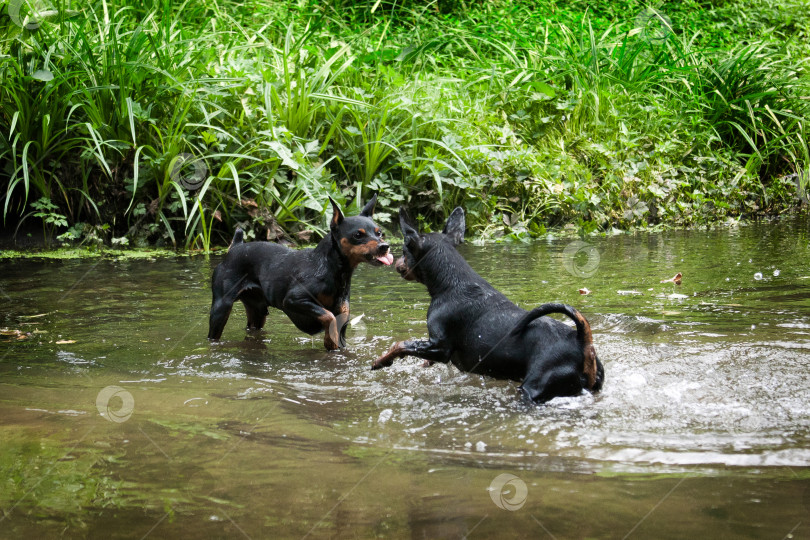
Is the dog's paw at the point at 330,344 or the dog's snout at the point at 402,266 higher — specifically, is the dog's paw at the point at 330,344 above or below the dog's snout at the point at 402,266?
below

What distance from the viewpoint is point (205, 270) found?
291 inches

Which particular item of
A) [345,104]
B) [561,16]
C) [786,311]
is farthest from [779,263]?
[561,16]

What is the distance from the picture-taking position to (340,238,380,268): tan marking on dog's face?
16.3ft

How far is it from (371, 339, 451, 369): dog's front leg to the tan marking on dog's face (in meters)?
0.93

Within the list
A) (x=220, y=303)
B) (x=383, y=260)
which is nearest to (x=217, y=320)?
(x=220, y=303)

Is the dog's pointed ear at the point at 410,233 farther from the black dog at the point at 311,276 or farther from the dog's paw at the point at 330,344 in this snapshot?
the dog's paw at the point at 330,344

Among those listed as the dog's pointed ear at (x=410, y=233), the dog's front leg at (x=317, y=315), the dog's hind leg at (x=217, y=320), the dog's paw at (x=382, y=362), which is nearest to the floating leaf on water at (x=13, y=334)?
the dog's hind leg at (x=217, y=320)

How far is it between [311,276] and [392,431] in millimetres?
2021

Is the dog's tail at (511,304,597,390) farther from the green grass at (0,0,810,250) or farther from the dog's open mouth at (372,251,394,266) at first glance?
the green grass at (0,0,810,250)

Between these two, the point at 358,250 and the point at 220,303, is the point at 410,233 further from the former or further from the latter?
the point at 220,303

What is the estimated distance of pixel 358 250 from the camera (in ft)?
16.4

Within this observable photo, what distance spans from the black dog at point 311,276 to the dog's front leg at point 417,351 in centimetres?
76

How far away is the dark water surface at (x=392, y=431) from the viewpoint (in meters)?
2.38

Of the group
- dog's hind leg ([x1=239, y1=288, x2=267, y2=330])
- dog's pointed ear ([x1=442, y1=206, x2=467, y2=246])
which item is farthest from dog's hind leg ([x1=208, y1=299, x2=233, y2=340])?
dog's pointed ear ([x1=442, y1=206, x2=467, y2=246])
